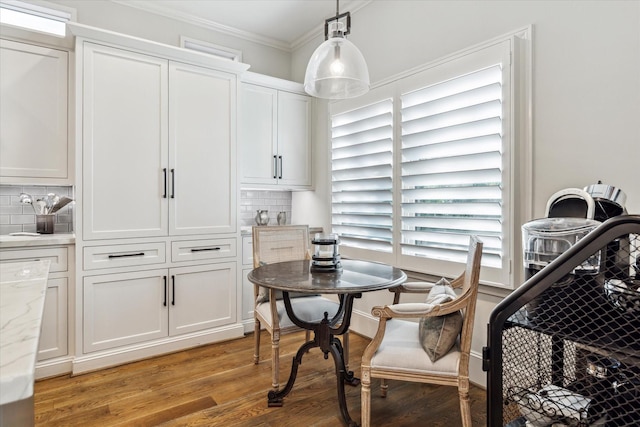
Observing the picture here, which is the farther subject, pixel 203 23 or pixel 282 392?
pixel 203 23

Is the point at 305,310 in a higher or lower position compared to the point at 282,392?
higher

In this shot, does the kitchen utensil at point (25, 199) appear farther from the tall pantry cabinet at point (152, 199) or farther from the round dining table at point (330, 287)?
the round dining table at point (330, 287)

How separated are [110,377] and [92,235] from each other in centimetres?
105

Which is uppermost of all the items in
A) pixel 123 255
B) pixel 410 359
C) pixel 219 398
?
pixel 123 255

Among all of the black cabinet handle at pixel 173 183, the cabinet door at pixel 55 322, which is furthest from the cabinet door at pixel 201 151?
the cabinet door at pixel 55 322

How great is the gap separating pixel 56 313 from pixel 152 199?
3.49 ft

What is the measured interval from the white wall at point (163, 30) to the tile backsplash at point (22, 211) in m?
1.51

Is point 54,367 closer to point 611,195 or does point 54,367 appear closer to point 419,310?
point 419,310

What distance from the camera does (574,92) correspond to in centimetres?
198

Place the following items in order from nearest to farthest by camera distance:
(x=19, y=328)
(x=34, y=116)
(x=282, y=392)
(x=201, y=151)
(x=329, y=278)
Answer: (x=19, y=328) < (x=329, y=278) < (x=282, y=392) < (x=34, y=116) < (x=201, y=151)

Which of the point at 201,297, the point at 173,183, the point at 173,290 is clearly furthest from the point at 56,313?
the point at 173,183

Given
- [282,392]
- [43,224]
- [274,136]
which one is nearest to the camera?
[282,392]

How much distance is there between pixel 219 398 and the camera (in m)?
2.30

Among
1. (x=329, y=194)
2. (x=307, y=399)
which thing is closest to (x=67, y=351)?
(x=307, y=399)
